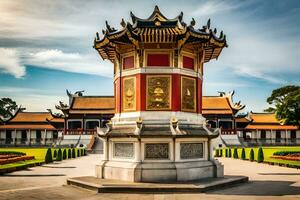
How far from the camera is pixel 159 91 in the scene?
16.6 meters

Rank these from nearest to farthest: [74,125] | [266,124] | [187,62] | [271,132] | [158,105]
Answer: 1. [158,105]
2. [187,62]
3. [74,125]
4. [271,132]
5. [266,124]

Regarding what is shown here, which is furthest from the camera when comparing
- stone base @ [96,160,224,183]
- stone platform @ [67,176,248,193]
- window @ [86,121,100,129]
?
window @ [86,121,100,129]

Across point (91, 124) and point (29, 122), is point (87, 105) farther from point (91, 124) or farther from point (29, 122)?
point (29, 122)

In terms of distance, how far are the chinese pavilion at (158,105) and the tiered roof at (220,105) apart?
53636mm

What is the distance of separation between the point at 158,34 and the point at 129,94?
3172 mm

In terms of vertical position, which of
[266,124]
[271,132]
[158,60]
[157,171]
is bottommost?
[271,132]

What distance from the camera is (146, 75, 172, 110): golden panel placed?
16.5 metres

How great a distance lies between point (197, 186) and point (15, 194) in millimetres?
6972

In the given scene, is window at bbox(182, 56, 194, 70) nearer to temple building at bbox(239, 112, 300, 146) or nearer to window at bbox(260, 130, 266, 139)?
temple building at bbox(239, 112, 300, 146)

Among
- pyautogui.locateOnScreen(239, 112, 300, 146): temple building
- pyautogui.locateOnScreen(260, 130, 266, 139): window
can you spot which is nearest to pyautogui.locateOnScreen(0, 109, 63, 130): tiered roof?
pyautogui.locateOnScreen(239, 112, 300, 146): temple building

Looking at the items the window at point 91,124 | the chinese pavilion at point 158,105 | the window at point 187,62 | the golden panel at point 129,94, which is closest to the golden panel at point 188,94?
the chinese pavilion at point 158,105

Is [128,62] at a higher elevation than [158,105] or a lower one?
higher

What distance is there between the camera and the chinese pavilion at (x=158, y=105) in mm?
15609

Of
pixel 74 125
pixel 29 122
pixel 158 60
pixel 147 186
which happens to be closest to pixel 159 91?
pixel 158 60
